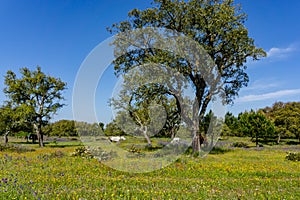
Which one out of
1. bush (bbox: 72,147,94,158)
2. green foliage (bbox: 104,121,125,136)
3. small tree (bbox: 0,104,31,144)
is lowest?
bush (bbox: 72,147,94,158)

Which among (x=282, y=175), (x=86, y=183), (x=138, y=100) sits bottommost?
(x=282, y=175)

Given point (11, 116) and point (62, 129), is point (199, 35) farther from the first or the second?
point (62, 129)

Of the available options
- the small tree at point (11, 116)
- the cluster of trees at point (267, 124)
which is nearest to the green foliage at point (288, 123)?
the cluster of trees at point (267, 124)

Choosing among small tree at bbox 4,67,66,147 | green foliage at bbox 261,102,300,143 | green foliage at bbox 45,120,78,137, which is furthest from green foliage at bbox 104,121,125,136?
green foliage at bbox 45,120,78,137

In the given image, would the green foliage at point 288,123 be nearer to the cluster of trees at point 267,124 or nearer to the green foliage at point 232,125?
the cluster of trees at point 267,124

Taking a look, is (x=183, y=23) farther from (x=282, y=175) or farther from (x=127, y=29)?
(x=282, y=175)

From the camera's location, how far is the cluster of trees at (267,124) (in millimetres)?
45750

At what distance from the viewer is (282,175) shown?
44.1 feet

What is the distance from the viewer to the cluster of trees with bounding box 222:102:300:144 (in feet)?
150

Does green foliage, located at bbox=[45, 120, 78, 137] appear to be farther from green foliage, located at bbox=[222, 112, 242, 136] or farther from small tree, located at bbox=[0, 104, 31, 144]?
green foliage, located at bbox=[222, 112, 242, 136]

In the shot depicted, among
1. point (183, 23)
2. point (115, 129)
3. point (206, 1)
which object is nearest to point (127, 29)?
point (183, 23)

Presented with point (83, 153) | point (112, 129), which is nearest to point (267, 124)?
point (112, 129)

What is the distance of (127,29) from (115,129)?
19662mm

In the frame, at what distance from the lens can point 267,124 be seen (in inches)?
1870
